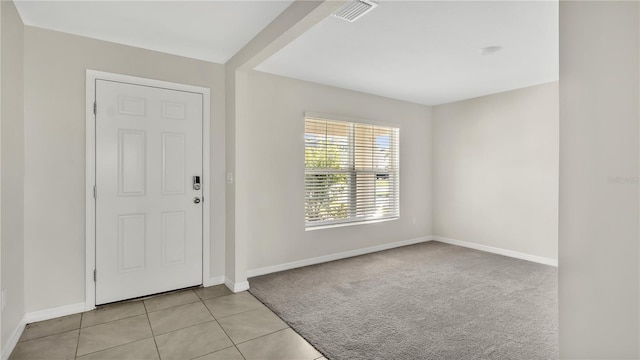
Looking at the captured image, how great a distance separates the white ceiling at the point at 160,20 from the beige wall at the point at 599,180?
1.91m

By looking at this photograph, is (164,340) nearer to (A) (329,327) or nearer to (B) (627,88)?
(A) (329,327)

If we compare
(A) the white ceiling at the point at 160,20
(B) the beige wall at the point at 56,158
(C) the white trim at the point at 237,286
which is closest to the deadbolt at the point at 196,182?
(B) the beige wall at the point at 56,158

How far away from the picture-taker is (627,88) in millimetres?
843

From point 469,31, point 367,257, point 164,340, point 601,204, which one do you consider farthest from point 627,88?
point 367,257

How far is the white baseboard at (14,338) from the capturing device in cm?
206

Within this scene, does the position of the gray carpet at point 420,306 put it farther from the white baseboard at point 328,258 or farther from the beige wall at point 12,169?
the beige wall at point 12,169

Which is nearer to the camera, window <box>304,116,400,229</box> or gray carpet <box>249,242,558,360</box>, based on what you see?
gray carpet <box>249,242,558,360</box>

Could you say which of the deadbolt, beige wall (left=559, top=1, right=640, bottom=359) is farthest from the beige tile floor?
beige wall (left=559, top=1, right=640, bottom=359)

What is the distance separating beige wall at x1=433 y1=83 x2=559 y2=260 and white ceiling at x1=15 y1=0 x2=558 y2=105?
2.16 ft

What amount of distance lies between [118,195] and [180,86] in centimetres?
121

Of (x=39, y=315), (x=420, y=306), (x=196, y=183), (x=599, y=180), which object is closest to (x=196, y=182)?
(x=196, y=183)

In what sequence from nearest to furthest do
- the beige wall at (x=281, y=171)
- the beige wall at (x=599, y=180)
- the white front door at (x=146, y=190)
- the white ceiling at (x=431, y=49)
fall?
the beige wall at (x=599, y=180)
the white ceiling at (x=431, y=49)
the white front door at (x=146, y=190)
the beige wall at (x=281, y=171)

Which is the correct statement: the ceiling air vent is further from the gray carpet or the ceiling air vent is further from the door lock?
the gray carpet

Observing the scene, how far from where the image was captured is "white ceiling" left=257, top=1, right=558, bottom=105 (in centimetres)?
243
